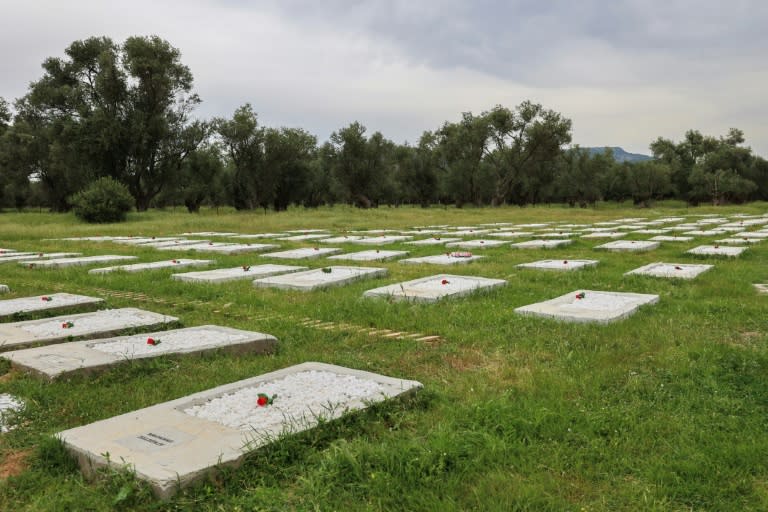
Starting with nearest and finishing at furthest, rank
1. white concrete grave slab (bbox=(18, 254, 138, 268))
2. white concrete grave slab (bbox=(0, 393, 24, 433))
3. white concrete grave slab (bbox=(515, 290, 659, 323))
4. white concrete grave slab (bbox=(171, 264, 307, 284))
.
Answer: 1. white concrete grave slab (bbox=(0, 393, 24, 433))
2. white concrete grave slab (bbox=(515, 290, 659, 323))
3. white concrete grave slab (bbox=(171, 264, 307, 284))
4. white concrete grave slab (bbox=(18, 254, 138, 268))

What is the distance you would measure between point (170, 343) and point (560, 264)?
697cm

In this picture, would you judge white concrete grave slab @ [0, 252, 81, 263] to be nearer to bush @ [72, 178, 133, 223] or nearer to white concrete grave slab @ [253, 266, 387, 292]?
white concrete grave slab @ [253, 266, 387, 292]

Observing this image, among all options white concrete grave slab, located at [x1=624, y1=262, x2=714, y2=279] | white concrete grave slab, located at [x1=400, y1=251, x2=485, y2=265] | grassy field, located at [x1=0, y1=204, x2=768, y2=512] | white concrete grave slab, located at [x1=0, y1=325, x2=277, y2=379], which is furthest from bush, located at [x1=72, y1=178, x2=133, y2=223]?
white concrete grave slab, located at [x1=624, y1=262, x2=714, y2=279]

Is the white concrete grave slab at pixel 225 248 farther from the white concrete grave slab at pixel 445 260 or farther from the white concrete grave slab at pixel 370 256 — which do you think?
the white concrete grave slab at pixel 445 260

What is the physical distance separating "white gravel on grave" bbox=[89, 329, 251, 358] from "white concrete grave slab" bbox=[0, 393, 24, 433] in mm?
861

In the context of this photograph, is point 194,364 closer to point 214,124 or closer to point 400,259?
point 400,259

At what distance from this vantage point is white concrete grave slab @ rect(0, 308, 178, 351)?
505cm

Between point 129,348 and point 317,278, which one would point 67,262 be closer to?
point 317,278

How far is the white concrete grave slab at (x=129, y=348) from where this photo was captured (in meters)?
4.21

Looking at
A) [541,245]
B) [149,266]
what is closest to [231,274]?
[149,266]

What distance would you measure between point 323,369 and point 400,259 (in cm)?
755

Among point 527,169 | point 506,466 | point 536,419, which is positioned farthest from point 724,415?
point 527,169

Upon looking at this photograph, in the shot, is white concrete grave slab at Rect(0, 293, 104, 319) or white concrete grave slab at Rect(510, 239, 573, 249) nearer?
white concrete grave slab at Rect(0, 293, 104, 319)

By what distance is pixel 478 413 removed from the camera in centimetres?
331
